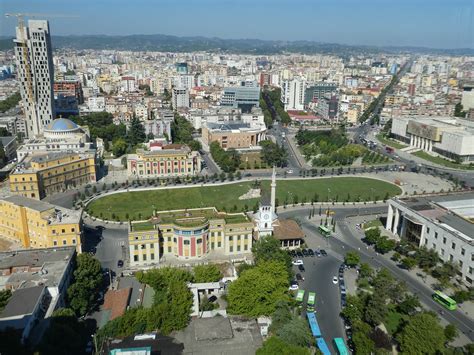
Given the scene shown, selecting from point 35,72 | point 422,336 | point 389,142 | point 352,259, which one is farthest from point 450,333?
point 35,72

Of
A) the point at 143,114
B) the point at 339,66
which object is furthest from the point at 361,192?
the point at 339,66

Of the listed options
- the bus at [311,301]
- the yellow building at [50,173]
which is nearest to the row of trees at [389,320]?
the bus at [311,301]

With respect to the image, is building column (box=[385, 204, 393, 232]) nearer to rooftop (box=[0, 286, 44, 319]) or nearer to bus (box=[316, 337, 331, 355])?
bus (box=[316, 337, 331, 355])

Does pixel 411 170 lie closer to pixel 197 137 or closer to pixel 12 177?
pixel 197 137

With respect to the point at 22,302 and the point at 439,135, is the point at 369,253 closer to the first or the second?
the point at 22,302

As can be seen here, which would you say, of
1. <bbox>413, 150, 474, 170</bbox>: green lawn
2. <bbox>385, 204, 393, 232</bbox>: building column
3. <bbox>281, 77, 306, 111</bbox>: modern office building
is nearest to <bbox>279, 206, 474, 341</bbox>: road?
<bbox>385, 204, 393, 232</bbox>: building column

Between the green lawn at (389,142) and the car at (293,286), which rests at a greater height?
the green lawn at (389,142)

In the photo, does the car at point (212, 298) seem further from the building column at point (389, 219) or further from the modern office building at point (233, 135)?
the modern office building at point (233, 135)
